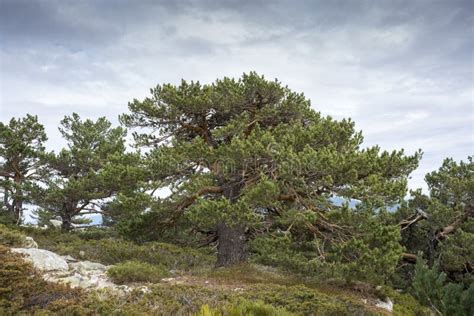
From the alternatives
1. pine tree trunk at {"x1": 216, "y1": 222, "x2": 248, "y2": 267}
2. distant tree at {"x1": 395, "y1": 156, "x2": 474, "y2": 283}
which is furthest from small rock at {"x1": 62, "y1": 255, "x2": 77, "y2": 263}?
distant tree at {"x1": 395, "y1": 156, "x2": 474, "y2": 283}

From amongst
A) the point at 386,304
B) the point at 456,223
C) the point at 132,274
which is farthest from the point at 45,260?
the point at 456,223

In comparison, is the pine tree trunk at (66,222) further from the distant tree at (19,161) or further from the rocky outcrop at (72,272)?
the rocky outcrop at (72,272)

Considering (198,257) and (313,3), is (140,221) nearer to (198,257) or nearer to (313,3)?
(198,257)

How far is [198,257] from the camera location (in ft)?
47.3

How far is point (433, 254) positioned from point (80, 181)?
1567cm

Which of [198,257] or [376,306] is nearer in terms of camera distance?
[376,306]

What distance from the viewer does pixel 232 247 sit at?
42.0 feet

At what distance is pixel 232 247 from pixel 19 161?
14281mm

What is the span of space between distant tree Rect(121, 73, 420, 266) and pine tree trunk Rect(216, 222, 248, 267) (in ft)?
0.11

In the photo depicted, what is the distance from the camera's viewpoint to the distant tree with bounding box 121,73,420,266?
1012 centimetres

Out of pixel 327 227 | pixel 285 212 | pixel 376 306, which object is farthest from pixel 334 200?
pixel 376 306

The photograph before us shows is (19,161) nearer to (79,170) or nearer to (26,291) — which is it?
(79,170)

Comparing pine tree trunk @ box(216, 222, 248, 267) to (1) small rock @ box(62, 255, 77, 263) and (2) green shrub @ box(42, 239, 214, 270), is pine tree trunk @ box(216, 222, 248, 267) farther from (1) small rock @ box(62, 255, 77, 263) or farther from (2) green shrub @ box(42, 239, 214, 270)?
(1) small rock @ box(62, 255, 77, 263)

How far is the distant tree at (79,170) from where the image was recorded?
18.4 metres
